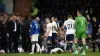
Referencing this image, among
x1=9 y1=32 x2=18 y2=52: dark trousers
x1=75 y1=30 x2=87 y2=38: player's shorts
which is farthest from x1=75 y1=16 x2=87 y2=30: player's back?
x1=9 y1=32 x2=18 y2=52: dark trousers

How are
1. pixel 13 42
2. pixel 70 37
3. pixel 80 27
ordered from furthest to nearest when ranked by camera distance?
1. pixel 13 42
2. pixel 70 37
3. pixel 80 27

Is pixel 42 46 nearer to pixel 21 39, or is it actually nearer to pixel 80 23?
pixel 21 39

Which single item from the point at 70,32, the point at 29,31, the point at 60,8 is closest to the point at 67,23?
the point at 70,32

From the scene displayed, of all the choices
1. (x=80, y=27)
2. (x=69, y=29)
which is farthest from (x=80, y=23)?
(x=69, y=29)

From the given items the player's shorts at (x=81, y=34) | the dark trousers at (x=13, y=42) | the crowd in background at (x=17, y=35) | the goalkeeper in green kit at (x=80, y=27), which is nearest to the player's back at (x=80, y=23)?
the goalkeeper in green kit at (x=80, y=27)

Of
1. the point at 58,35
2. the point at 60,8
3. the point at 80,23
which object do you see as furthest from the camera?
the point at 60,8

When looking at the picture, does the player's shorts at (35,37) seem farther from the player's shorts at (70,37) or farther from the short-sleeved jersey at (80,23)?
the short-sleeved jersey at (80,23)

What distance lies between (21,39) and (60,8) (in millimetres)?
9275

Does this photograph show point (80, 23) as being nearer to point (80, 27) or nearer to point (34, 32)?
point (80, 27)

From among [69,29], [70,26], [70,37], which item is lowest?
[70,37]

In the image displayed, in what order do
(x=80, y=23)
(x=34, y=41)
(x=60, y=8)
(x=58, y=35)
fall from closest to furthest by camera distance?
(x=80, y=23) → (x=34, y=41) → (x=58, y=35) → (x=60, y=8)

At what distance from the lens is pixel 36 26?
27.4m

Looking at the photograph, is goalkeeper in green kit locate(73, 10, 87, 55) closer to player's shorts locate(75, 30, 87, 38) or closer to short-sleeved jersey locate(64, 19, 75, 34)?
player's shorts locate(75, 30, 87, 38)

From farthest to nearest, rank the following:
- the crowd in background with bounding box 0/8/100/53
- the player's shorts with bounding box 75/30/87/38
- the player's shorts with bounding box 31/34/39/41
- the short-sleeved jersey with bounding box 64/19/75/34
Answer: the crowd in background with bounding box 0/8/100/53 → the short-sleeved jersey with bounding box 64/19/75/34 → the player's shorts with bounding box 31/34/39/41 → the player's shorts with bounding box 75/30/87/38
